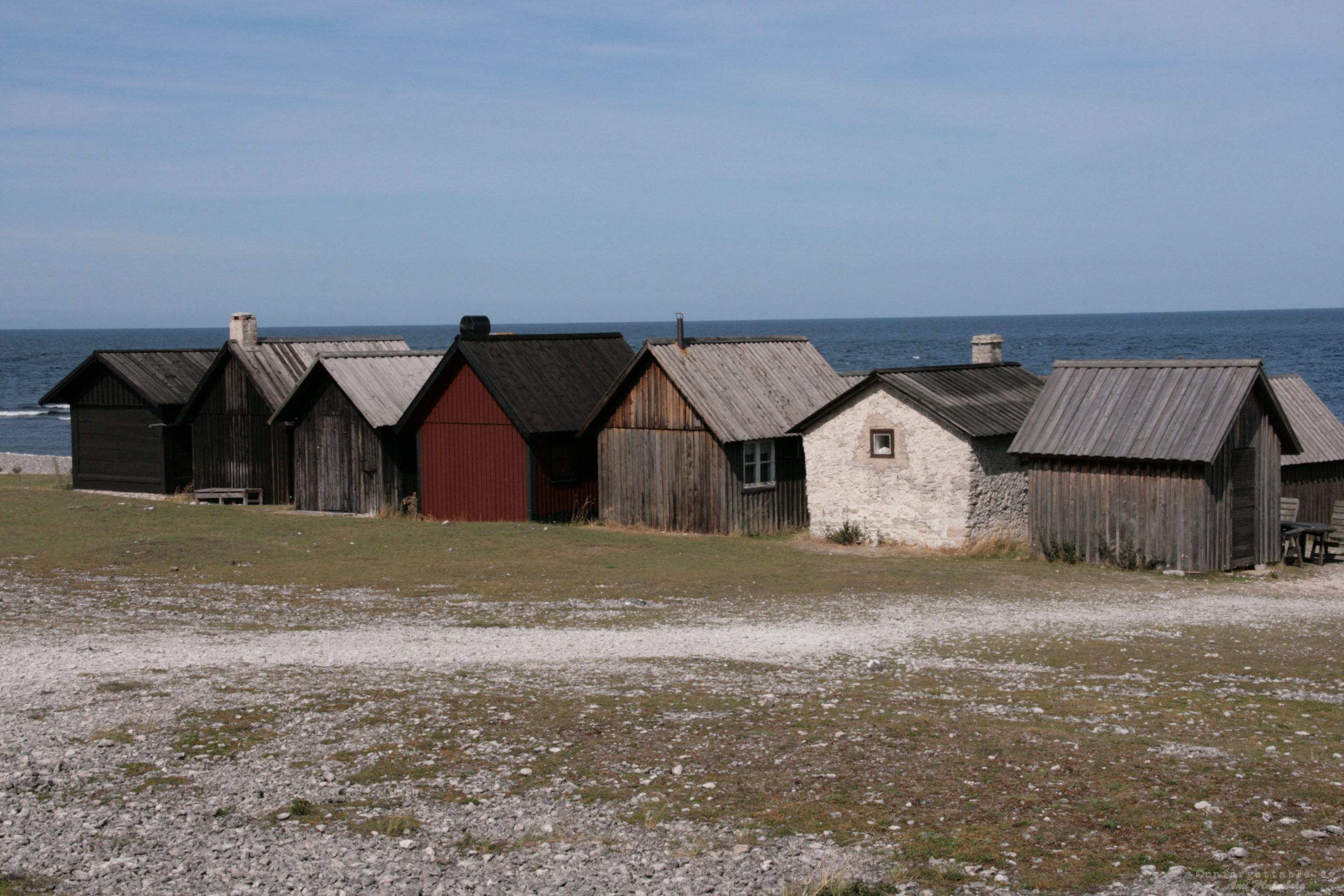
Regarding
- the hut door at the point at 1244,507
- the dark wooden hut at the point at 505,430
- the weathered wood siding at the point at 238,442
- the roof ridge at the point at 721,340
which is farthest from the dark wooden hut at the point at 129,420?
the hut door at the point at 1244,507

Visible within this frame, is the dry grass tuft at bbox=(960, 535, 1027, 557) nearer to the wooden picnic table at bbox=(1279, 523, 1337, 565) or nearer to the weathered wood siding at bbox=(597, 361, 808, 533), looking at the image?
the wooden picnic table at bbox=(1279, 523, 1337, 565)

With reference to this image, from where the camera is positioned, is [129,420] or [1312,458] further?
[129,420]

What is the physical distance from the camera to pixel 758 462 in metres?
34.6

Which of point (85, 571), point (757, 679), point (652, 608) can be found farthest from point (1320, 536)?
point (85, 571)

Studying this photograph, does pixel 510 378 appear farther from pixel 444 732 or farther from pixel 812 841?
pixel 812 841

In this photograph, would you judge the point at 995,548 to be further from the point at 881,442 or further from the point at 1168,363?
the point at 1168,363

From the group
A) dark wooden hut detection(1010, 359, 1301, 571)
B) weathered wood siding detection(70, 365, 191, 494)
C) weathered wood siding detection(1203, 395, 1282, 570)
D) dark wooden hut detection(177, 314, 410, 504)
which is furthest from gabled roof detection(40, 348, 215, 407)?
weathered wood siding detection(1203, 395, 1282, 570)

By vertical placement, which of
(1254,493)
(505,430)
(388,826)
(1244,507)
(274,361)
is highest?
(274,361)

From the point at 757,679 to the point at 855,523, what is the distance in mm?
16561

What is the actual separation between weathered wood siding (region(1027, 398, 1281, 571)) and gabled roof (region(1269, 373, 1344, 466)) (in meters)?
3.50

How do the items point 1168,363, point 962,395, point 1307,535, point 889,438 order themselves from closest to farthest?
point 1168,363, point 1307,535, point 889,438, point 962,395

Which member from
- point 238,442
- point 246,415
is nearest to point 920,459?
point 246,415

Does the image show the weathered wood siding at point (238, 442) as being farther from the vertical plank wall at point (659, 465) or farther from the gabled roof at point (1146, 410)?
the gabled roof at point (1146, 410)

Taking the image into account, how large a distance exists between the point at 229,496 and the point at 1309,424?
31.9 m
